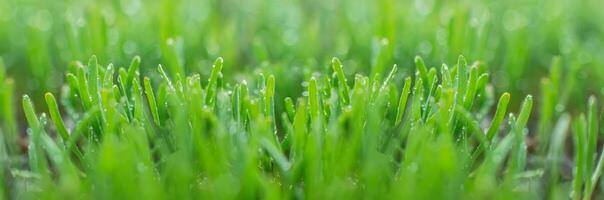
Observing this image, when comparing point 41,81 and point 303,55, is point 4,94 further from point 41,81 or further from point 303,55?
point 303,55

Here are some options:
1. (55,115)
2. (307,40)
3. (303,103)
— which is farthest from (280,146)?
(307,40)

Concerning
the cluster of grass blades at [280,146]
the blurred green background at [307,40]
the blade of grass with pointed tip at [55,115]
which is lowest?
the cluster of grass blades at [280,146]

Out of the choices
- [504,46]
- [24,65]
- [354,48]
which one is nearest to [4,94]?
[24,65]

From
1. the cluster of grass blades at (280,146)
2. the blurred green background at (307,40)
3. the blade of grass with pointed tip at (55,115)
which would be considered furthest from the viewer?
the blurred green background at (307,40)

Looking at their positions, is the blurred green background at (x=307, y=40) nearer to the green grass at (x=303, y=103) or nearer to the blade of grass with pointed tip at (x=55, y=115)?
the green grass at (x=303, y=103)

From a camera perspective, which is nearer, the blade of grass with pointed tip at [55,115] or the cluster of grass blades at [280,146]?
the cluster of grass blades at [280,146]

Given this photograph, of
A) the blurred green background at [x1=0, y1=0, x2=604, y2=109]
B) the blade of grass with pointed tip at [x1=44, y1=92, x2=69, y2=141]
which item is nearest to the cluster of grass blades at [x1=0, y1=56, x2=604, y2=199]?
the blade of grass with pointed tip at [x1=44, y1=92, x2=69, y2=141]

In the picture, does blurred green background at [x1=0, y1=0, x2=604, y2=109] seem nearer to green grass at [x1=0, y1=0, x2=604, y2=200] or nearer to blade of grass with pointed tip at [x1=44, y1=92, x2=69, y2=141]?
green grass at [x1=0, y1=0, x2=604, y2=200]

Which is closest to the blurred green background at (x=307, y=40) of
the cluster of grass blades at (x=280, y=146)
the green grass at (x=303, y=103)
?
the green grass at (x=303, y=103)
